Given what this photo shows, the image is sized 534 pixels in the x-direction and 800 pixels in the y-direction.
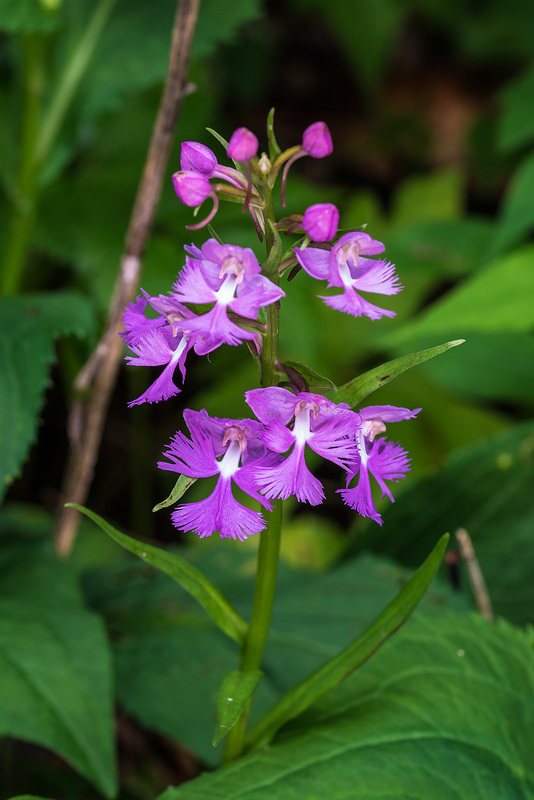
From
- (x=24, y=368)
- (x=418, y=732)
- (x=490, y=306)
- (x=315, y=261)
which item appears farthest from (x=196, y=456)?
(x=490, y=306)

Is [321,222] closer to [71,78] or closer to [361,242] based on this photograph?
[361,242]

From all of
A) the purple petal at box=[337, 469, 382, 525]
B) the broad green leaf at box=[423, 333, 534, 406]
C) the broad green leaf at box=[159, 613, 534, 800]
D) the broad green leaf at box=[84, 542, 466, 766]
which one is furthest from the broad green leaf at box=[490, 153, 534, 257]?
the purple petal at box=[337, 469, 382, 525]

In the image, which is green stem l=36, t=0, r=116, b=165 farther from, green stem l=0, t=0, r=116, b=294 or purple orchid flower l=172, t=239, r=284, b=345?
purple orchid flower l=172, t=239, r=284, b=345

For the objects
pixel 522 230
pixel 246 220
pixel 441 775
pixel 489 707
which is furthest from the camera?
pixel 246 220

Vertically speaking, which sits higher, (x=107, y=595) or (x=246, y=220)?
(x=246, y=220)

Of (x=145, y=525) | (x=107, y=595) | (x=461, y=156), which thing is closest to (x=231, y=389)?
(x=145, y=525)

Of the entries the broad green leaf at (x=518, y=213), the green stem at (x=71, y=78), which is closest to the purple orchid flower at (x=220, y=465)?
the green stem at (x=71, y=78)

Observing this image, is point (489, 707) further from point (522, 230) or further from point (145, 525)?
point (145, 525)

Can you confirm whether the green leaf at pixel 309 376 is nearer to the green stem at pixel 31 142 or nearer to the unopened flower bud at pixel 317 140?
the unopened flower bud at pixel 317 140
